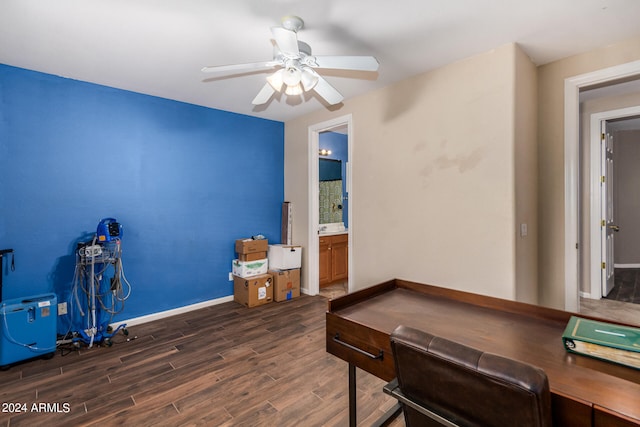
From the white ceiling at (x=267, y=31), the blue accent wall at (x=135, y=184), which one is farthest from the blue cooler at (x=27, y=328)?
the white ceiling at (x=267, y=31)

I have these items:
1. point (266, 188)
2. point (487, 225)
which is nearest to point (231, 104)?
point (266, 188)

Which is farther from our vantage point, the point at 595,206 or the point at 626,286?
the point at 626,286

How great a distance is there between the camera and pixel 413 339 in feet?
3.03

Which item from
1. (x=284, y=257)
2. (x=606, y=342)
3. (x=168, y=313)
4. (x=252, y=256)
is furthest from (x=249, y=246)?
(x=606, y=342)

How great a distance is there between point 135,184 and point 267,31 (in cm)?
229

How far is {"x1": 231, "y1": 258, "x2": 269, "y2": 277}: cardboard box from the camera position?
13.0 ft

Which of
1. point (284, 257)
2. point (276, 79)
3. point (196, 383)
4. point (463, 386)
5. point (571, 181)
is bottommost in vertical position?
point (196, 383)

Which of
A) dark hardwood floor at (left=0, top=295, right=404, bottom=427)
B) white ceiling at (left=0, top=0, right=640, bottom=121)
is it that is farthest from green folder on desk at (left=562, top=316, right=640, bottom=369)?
white ceiling at (left=0, top=0, right=640, bottom=121)

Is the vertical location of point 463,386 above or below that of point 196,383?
above

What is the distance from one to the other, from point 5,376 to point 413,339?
3.28m

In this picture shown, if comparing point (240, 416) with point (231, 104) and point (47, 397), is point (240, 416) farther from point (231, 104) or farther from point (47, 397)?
point (231, 104)

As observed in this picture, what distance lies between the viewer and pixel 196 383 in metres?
2.26

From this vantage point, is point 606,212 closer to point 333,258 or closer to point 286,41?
point 333,258

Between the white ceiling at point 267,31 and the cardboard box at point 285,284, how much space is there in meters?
2.51
